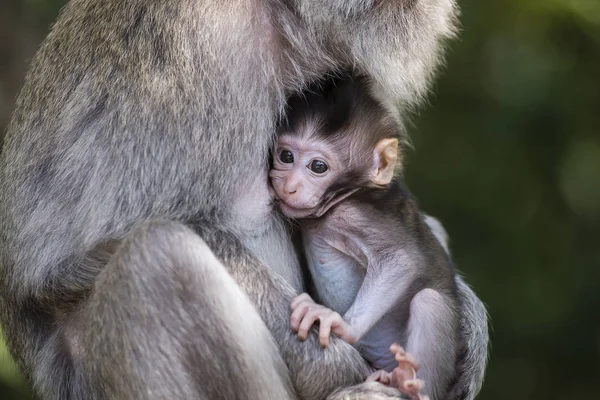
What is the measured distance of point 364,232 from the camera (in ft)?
15.0

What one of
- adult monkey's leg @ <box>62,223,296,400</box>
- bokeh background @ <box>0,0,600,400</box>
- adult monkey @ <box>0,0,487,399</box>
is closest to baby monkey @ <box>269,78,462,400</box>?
adult monkey @ <box>0,0,487,399</box>

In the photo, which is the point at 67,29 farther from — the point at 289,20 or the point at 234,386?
the point at 234,386

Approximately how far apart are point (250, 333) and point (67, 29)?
1.80m

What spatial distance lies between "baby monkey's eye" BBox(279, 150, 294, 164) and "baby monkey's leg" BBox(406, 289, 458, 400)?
2.75 feet

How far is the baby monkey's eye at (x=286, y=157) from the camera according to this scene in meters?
4.60

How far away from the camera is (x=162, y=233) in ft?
13.3

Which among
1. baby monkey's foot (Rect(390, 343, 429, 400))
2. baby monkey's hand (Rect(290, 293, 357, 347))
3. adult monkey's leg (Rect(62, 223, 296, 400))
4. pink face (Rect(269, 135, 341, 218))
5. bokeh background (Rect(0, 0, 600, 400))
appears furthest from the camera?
bokeh background (Rect(0, 0, 600, 400))

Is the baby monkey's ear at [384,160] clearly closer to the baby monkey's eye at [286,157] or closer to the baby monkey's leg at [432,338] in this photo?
the baby monkey's eye at [286,157]

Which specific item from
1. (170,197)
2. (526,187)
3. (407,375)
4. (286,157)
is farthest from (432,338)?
(526,187)

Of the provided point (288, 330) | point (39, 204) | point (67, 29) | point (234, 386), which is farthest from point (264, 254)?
point (67, 29)

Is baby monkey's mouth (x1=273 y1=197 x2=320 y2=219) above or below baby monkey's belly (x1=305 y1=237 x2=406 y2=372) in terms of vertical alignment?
above

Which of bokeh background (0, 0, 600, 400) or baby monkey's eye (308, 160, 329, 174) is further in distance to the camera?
bokeh background (0, 0, 600, 400)

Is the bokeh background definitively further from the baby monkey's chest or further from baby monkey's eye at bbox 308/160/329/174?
baby monkey's eye at bbox 308/160/329/174

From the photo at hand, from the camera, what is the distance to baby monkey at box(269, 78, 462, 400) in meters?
4.41
